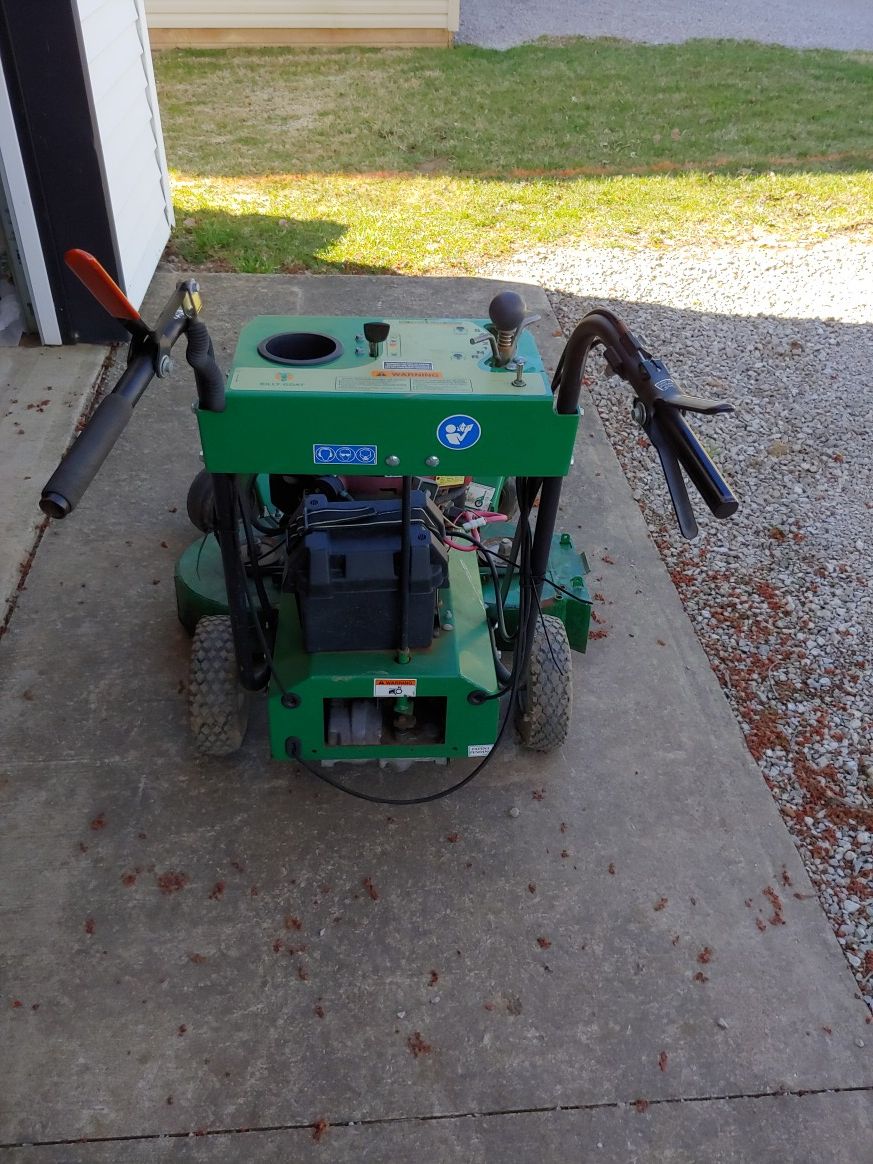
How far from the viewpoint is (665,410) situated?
1.84 m

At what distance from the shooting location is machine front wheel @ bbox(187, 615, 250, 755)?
2.85 meters

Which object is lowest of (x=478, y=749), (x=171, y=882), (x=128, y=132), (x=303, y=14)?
(x=171, y=882)

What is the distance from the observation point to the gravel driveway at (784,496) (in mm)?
3113

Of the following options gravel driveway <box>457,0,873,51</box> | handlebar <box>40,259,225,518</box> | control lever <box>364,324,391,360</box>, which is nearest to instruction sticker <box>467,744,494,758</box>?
control lever <box>364,324,391,360</box>

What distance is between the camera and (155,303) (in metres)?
5.88

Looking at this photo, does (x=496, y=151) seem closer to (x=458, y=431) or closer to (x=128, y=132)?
(x=128, y=132)

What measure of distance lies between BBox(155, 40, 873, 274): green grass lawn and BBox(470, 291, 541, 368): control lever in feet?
14.3

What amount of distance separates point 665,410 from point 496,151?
7.88 m

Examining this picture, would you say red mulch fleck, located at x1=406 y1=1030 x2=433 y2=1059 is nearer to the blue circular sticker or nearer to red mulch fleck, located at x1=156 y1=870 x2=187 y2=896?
red mulch fleck, located at x1=156 y1=870 x2=187 y2=896

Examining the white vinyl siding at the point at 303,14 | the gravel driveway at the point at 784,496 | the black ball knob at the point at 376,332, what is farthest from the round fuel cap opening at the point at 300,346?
the white vinyl siding at the point at 303,14

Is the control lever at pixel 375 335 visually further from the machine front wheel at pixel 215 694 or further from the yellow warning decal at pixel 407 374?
the machine front wheel at pixel 215 694

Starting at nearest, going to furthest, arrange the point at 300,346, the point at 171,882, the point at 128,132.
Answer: the point at 300,346 → the point at 171,882 → the point at 128,132

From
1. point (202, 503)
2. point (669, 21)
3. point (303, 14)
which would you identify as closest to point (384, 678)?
point (202, 503)

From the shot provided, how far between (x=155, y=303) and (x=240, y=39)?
7673 millimetres
